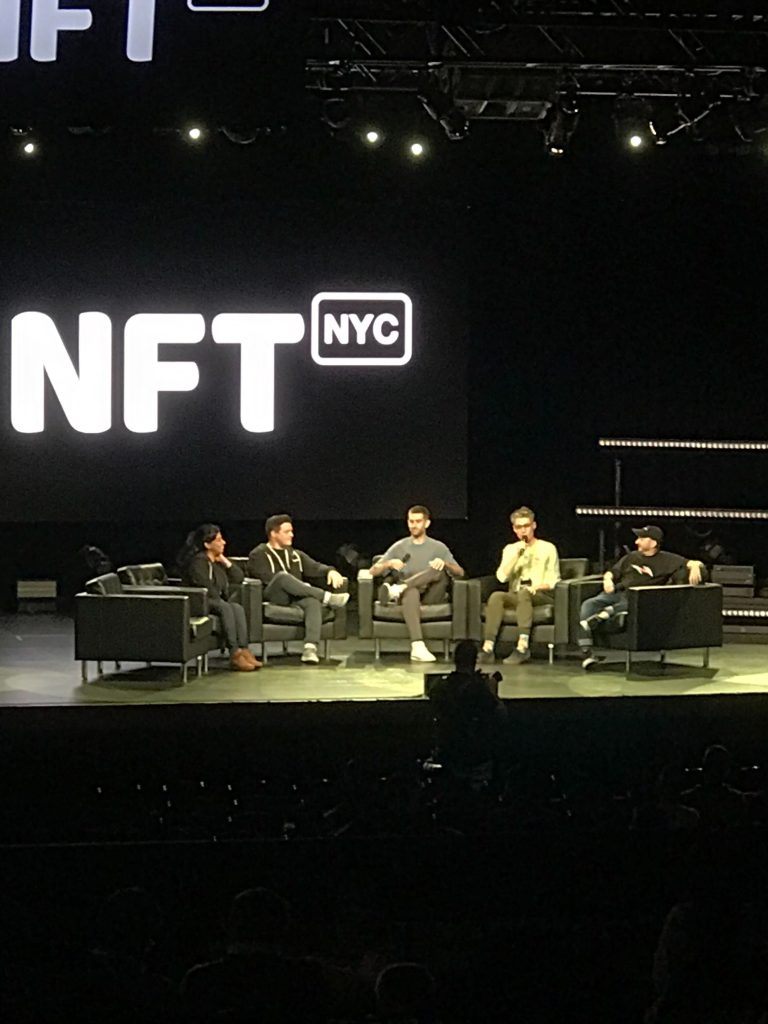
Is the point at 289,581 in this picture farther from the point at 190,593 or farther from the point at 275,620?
the point at 190,593

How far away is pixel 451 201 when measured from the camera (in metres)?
11.2

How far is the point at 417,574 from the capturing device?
9547 millimetres

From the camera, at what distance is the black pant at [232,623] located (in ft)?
29.8

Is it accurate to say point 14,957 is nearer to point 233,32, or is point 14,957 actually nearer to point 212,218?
point 233,32

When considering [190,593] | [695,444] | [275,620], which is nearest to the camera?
[190,593]

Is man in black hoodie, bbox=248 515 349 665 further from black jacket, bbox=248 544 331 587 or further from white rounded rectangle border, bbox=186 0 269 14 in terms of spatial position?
white rounded rectangle border, bbox=186 0 269 14

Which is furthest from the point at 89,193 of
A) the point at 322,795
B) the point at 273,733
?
the point at 322,795

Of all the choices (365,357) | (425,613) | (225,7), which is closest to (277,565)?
(425,613)

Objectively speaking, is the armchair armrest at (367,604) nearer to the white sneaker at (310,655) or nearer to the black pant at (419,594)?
the black pant at (419,594)

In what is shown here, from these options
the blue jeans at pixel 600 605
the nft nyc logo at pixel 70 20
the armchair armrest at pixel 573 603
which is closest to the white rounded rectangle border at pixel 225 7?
the nft nyc logo at pixel 70 20

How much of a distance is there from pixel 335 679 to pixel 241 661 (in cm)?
71

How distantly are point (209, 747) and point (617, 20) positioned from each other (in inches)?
190

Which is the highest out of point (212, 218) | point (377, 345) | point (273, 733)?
point (212, 218)

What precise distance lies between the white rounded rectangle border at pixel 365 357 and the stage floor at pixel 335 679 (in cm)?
245
